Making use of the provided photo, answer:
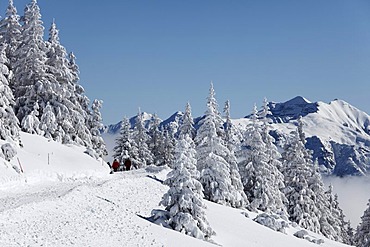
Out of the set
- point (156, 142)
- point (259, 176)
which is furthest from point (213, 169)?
point (156, 142)

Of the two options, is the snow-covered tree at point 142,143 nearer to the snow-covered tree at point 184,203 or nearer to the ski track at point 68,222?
the snow-covered tree at point 184,203

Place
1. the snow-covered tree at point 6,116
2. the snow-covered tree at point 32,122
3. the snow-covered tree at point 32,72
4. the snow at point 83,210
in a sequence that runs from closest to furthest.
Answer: the snow at point 83,210
the snow-covered tree at point 6,116
the snow-covered tree at point 32,122
the snow-covered tree at point 32,72

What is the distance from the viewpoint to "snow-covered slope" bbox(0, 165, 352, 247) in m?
19.7

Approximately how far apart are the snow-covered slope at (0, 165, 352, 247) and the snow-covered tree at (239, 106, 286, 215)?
41.9ft

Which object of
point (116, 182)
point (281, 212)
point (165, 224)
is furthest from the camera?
point (281, 212)

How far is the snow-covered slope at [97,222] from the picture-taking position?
64.5 ft

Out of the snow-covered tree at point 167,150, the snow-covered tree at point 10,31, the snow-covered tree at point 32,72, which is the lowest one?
the snow-covered tree at point 167,150

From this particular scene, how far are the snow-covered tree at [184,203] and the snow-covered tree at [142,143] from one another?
3853cm

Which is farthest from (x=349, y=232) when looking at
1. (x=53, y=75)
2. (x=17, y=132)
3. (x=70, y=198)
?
(x=70, y=198)

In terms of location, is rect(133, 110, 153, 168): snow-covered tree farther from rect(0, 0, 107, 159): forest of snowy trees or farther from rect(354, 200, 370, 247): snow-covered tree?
rect(354, 200, 370, 247): snow-covered tree

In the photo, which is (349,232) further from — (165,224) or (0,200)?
(0,200)

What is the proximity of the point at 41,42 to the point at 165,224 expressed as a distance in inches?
1267

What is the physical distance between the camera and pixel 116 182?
113ft

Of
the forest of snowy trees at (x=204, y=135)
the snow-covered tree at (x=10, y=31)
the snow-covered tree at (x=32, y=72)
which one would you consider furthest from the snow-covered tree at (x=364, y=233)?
the snow-covered tree at (x=10, y=31)
